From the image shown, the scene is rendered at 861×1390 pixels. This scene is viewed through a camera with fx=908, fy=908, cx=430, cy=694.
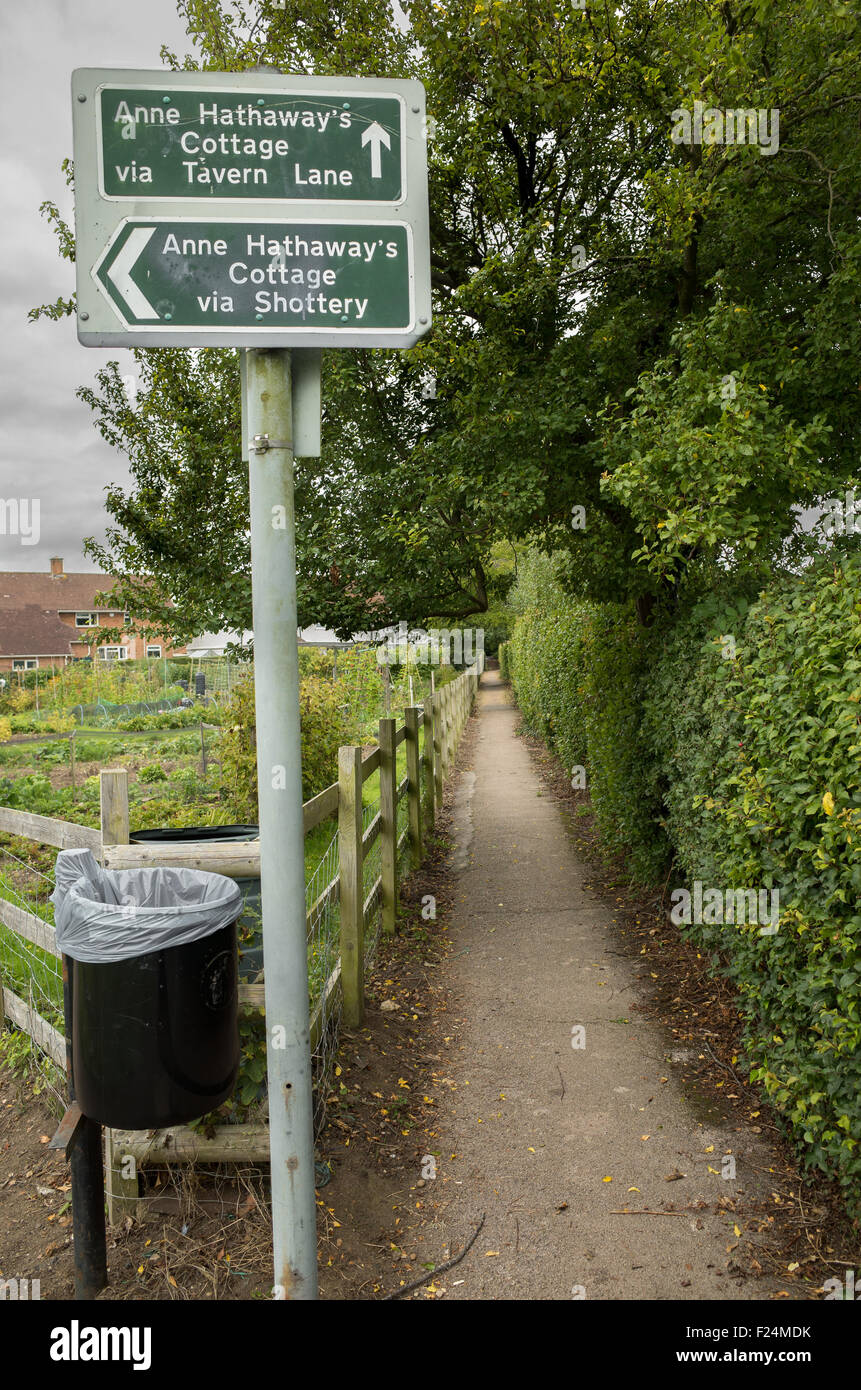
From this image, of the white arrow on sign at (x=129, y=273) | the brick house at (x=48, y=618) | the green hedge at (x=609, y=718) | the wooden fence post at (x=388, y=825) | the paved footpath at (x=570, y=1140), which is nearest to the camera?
the white arrow on sign at (x=129, y=273)

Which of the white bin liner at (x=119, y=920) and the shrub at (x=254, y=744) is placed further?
the shrub at (x=254, y=744)

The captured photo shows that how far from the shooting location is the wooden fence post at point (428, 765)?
1018 centimetres

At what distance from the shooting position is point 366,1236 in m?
3.35

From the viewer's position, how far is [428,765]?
34.3 ft

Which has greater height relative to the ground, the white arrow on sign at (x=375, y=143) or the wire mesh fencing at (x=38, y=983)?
the white arrow on sign at (x=375, y=143)

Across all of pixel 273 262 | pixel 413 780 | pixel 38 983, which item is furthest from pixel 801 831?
pixel 413 780

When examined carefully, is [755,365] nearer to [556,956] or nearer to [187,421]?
[556,956]

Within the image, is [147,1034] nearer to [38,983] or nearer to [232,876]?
[232,876]

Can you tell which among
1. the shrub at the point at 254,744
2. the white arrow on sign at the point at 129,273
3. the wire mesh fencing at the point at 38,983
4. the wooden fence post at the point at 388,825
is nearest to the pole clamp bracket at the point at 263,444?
the white arrow on sign at the point at 129,273

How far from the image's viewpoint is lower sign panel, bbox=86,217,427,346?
196 centimetres

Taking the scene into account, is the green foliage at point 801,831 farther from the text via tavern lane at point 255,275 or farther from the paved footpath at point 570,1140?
the text via tavern lane at point 255,275

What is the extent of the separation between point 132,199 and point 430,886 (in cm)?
697

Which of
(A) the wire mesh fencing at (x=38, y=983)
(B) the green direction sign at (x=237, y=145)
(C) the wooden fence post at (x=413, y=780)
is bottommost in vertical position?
(A) the wire mesh fencing at (x=38, y=983)

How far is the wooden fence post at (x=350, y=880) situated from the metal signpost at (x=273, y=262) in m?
2.60
